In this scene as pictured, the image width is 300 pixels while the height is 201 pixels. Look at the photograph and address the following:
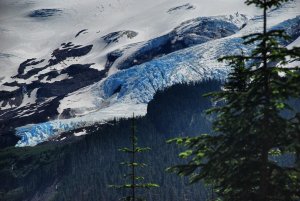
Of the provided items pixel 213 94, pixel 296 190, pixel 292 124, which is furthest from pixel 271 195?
pixel 213 94

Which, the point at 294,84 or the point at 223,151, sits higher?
the point at 294,84

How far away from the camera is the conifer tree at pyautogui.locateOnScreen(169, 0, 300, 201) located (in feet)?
72.4

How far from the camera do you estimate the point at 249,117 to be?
73.0 feet

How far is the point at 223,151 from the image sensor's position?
23.1 meters

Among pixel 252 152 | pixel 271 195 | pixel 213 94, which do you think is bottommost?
pixel 271 195

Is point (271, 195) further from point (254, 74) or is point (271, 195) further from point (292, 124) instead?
point (254, 74)

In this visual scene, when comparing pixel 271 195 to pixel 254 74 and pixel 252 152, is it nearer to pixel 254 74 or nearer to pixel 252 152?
pixel 252 152

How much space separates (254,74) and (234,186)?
12.8ft

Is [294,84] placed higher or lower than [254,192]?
higher

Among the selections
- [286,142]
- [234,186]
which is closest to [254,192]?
[234,186]

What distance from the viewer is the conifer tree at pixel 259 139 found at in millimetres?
22062

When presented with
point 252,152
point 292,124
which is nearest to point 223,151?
point 252,152

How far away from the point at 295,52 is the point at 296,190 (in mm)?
4568

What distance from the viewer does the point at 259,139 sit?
22.4 metres
